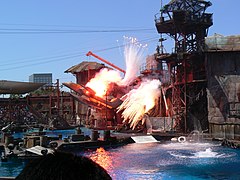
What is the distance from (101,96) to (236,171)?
148 ft

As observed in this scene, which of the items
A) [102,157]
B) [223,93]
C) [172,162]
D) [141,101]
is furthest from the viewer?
[141,101]

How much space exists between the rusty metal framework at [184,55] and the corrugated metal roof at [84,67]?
39.4m

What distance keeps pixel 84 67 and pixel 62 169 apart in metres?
89.7

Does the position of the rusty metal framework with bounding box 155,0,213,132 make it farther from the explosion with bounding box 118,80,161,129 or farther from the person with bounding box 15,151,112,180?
the person with bounding box 15,151,112,180

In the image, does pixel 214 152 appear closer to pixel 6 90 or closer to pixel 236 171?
pixel 236 171

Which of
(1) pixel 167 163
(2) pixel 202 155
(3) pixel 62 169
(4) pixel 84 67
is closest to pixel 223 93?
(2) pixel 202 155

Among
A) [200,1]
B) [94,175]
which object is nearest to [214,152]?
[200,1]

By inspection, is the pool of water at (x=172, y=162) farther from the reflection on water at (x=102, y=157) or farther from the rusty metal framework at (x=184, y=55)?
the rusty metal framework at (x=184, y=55)

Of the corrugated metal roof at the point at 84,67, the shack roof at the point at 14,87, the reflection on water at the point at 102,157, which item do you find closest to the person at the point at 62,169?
the reflection on water at the point at 102,157

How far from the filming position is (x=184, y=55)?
4769 centimetres

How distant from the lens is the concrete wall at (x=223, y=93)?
1657 inches

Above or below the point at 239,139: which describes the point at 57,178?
above

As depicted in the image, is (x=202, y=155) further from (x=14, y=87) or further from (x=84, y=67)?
(x=84, y=67)

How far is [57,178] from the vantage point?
1.87 metres
